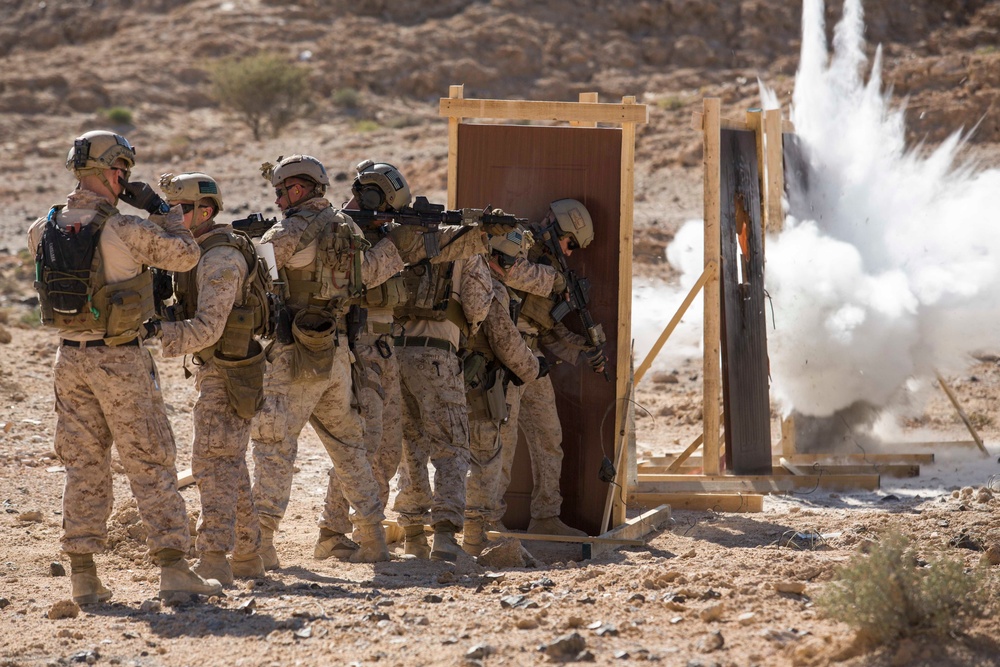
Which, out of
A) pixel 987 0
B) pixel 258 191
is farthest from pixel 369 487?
pixel 987 0

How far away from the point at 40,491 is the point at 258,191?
15.9m

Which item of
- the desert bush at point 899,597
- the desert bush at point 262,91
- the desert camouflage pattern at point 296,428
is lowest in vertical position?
the desert bush at point 899,597

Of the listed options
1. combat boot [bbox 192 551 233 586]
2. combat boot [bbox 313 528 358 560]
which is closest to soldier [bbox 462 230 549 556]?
combat boot [bbox 313 528 358 560]

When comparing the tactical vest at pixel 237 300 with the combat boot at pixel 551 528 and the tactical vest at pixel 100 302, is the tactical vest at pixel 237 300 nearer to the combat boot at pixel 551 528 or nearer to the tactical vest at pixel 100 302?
the tactical vest at pixel 100 302

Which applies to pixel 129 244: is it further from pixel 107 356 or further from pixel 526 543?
pixel 526 543

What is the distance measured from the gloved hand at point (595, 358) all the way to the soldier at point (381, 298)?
0.98 metres

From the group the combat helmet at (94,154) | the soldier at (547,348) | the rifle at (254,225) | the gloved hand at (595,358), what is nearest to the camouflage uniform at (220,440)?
the rifle at (254,225)

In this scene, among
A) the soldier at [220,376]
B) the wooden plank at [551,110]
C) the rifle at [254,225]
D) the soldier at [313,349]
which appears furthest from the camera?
the wooden plank at [551,110]

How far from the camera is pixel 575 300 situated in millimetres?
7172

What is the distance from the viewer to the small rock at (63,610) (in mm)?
5184

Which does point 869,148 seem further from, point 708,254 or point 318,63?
point 318,63

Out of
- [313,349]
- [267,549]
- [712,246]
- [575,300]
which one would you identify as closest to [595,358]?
[575,300]

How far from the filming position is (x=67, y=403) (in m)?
5.32

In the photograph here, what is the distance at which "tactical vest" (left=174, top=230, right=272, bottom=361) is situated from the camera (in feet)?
18.6
